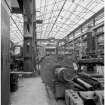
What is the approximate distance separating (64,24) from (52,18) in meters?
2.20

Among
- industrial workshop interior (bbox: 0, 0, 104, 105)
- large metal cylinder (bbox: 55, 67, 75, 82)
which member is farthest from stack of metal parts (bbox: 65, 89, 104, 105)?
large metal cylinder (bbox: 55, 67, 75, 82)

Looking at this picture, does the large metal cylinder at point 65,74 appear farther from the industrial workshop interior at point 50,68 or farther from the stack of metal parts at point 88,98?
the stack of metal parts at point 88,98

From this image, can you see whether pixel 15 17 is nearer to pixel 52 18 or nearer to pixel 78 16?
pixel 52 18

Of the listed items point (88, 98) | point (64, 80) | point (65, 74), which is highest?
point (65, 74)

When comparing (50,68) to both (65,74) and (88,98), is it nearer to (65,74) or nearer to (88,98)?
(65,74)

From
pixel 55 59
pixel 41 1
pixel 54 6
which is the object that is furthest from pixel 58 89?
pixel 54 6

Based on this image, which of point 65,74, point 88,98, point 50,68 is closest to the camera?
point 88,98

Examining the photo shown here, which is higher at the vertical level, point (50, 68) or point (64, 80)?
point (50, 68)

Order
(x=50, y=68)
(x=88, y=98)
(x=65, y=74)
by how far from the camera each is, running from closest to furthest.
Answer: (x=88, y=98) < (x=65, y=74) < (x=50, y=68)

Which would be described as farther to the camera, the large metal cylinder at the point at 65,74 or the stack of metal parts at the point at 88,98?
the large metal cylinder at the point at 65,74

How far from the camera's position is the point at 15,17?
10258mm

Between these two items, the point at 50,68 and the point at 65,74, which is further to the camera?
the point at 50,68

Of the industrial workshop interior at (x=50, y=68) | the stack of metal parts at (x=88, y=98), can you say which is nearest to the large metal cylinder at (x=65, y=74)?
the industrial workshop interior at (x=50, y=68)

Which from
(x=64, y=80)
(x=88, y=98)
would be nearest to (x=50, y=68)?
(x=64, y=80)
